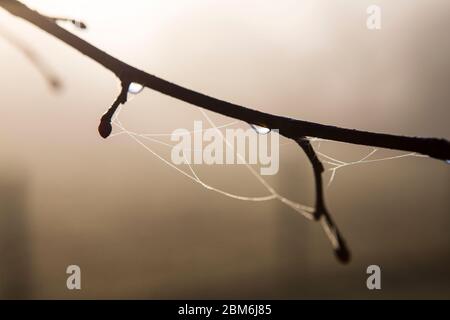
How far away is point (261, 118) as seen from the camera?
484 millimetres

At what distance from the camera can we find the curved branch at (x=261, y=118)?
1.50 feet

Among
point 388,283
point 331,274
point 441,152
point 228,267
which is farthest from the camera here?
point 388,283

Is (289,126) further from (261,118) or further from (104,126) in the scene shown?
(104,126)

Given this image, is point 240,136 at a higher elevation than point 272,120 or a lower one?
higher

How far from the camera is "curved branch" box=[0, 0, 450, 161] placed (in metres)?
0.46

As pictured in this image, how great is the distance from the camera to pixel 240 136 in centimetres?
129

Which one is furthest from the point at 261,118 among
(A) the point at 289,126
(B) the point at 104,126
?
(B) the point at 104,126

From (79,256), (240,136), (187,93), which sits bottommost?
(79,256)

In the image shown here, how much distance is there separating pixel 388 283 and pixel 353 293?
0.32m
